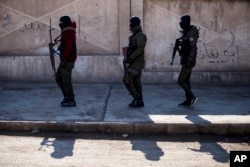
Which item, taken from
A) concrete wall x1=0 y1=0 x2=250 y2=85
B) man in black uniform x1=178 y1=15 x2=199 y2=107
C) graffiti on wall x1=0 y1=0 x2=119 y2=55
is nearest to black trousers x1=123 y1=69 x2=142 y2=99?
man in black uniform x1=178 y1=15 x2=199 y2=107

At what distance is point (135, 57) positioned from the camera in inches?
309

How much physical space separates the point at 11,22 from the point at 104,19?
236 cm

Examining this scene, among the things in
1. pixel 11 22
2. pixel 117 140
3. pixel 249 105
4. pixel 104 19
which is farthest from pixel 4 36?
pixel 249 105

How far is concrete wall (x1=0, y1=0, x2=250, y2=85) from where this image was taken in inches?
414

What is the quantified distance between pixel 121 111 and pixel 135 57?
106 cm

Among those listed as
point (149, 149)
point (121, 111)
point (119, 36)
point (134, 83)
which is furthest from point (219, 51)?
point (149, 149)

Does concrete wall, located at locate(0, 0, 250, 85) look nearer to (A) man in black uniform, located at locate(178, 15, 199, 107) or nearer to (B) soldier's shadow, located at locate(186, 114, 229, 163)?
(A) man in black uniform, located at locate(178, 15, 199, 107)

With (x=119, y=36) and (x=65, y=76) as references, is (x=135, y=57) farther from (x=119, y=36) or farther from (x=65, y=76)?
(x=119, y=36)

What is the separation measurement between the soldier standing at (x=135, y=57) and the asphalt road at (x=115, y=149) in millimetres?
1302

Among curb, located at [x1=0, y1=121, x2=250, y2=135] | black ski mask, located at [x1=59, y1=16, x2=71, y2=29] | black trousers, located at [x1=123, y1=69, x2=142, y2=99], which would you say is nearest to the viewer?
curb, located at [x1=0, y1=121, x2=250, y2=135]

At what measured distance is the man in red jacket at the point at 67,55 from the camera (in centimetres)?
770

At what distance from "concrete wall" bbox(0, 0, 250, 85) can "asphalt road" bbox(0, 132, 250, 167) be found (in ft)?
12.2

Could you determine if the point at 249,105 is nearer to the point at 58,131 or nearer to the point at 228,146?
the point at 228,146

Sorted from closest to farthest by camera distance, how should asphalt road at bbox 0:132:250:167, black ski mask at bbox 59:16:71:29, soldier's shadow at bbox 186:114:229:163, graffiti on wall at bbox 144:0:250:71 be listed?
asphalt road at bbox 0:132:250:167
soldier's shadow at bbox 186:114:229:163
black ski mask at bbox 59:16:71:29
graffiti on wall at bbox 144:0:250:71
